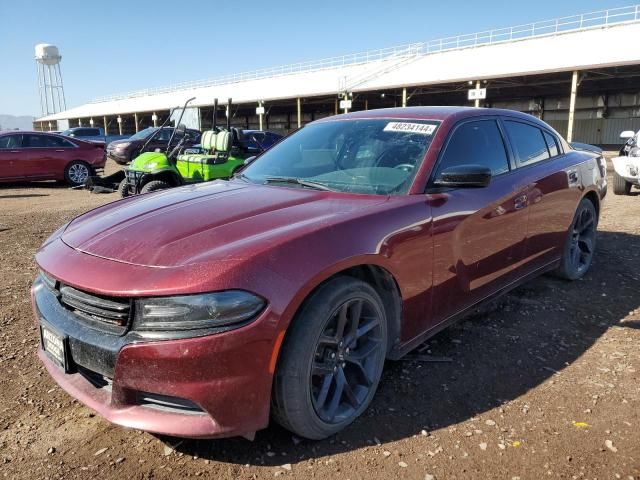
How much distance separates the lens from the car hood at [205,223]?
7.16 ft

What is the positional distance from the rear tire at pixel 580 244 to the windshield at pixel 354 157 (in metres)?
2.20

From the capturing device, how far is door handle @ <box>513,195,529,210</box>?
3.58m

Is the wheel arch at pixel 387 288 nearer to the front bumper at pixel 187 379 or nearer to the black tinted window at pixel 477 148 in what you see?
the front bumper at pixel 187 379

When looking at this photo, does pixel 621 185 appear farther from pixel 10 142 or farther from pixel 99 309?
pixel 10 142

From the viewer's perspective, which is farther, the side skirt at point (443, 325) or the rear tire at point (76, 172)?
the rear tire at point (76, 172)

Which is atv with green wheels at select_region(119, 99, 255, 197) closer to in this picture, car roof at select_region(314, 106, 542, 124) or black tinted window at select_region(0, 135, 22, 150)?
car roof at select_region(314, 106, 542, 124)

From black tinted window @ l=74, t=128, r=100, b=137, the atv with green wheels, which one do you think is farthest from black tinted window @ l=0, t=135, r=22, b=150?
black tinted window @ l=74, t=128, r=100, b=137

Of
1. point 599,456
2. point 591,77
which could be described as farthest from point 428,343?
point 591,77

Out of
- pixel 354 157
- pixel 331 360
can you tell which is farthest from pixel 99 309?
pixel 354 157

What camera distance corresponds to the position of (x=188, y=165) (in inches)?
320

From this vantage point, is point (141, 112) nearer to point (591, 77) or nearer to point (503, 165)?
point (591, 77)

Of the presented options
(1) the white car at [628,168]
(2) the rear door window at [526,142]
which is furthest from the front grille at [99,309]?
(1) the white car at [628,168]

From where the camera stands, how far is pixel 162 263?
2.11 metres

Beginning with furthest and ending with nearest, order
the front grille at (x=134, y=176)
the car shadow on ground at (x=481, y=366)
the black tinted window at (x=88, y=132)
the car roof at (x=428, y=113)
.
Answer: the black tinted window at (x=88, y=132)
the front grille at (x=134, y=176)
the car roof at (x=428, y=113)
the car shadow on ground at (x=481, y=366)
